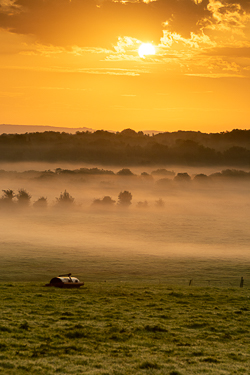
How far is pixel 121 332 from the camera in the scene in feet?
91.8

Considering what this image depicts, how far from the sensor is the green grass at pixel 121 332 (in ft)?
67.5

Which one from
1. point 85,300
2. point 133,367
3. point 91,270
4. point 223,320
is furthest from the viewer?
point 91,270

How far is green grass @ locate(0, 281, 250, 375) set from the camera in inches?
810

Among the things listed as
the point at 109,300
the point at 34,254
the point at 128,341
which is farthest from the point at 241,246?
the point at 128,341

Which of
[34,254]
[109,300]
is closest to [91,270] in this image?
[34,254]

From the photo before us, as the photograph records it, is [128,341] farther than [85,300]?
No

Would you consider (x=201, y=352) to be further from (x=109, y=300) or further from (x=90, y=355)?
(x=109, y=300)

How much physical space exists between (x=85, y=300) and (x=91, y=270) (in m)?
58.5

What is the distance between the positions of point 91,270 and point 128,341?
7222 cm

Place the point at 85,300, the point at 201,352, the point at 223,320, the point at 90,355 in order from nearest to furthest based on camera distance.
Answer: the point at 90,355 → the point at 201,352 → the point at 223,320 → the point at 85,300

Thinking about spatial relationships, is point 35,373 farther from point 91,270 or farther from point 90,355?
point 91,270

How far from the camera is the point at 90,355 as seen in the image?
22.4 meters

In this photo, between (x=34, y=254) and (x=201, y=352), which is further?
(x=34, y=254)

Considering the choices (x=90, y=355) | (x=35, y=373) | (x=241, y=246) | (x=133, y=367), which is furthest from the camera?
(x=241, y=246)
